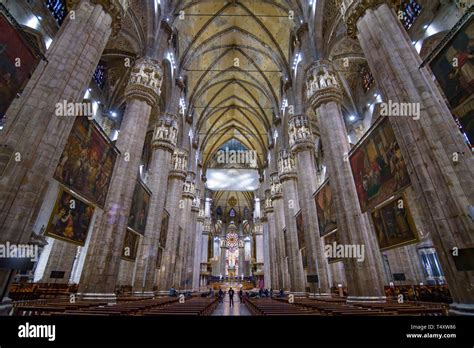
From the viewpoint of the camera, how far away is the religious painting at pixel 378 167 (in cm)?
772

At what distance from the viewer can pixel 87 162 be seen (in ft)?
28.8

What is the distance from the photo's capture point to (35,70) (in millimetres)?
6402

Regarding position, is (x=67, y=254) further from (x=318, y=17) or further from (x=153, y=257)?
(x=318, y=17)

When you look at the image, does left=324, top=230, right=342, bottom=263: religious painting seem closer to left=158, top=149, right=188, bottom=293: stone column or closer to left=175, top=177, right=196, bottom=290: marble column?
left=158, top=149, right=188, bottom=293: stone column

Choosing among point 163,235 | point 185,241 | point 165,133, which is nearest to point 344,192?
point 165,133

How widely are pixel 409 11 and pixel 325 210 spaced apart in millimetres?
13163

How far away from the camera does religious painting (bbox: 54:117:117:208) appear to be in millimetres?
7684

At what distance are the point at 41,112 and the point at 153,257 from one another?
11.0 metres

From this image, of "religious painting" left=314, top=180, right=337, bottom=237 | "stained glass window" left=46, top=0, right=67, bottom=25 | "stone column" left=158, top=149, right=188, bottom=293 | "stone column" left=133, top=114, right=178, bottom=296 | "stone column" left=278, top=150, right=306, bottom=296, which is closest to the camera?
"religious painting" left=314, top=180, right=337, bottom=237

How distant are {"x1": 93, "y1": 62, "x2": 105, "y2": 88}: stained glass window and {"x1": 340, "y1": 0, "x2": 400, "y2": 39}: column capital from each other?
1799 cm

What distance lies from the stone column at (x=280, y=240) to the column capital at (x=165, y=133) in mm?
13297

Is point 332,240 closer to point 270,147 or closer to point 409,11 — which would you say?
point 409,11

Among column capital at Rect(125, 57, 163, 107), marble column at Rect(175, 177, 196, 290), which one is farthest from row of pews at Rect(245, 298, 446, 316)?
marble column at Rect(175, 177, 196, 290)

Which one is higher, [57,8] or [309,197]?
[57,8]
